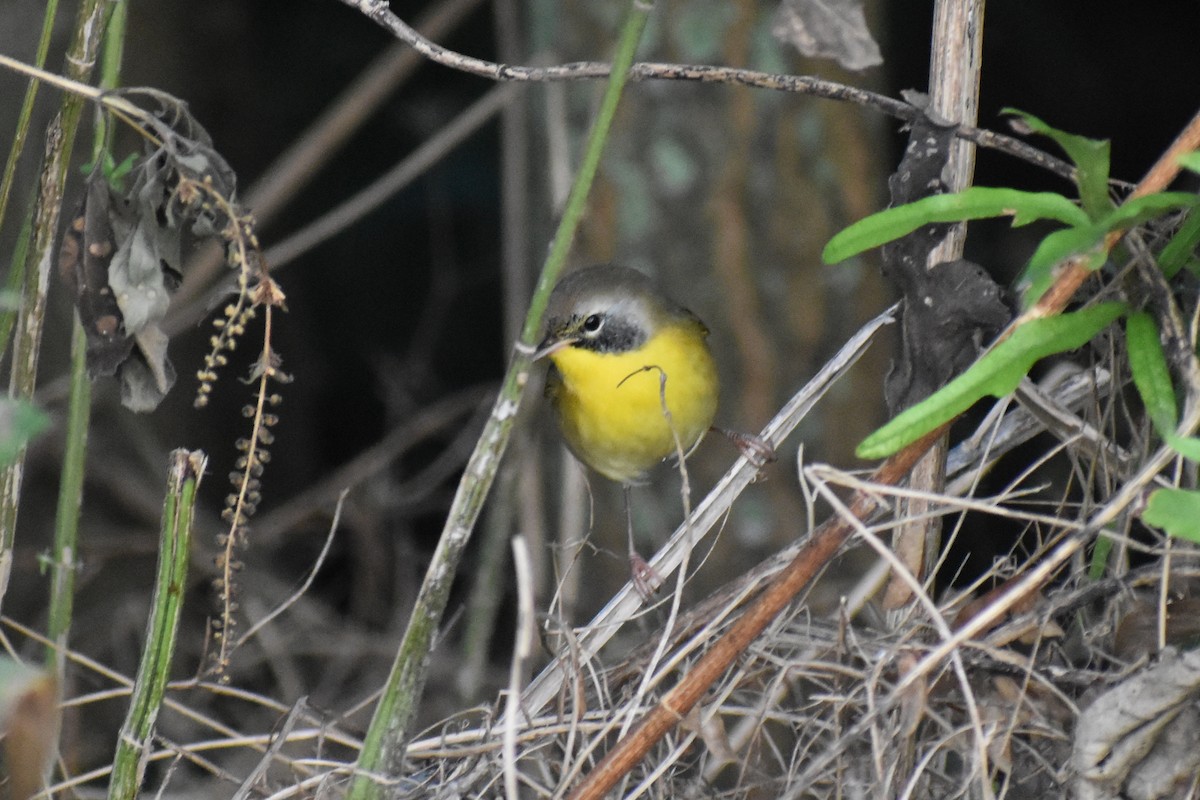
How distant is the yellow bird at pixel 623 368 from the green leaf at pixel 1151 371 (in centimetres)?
131

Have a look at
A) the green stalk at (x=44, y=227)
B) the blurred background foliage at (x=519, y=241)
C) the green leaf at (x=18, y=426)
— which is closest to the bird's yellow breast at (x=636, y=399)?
the blurred background foliage at (x=519, y=241)

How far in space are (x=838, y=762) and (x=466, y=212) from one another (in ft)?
13.0

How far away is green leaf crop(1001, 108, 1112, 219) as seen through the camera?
128 cm

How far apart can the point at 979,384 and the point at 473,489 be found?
48cm

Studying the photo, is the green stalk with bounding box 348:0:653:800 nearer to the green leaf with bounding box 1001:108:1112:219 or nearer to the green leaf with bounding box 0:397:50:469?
the green leaf with bounding box 1001:108:1112:219

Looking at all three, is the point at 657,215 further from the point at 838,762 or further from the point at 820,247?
the point at 838,762

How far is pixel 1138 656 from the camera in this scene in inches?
52.6

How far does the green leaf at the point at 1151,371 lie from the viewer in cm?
126

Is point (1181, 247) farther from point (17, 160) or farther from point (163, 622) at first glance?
point (17, 160)

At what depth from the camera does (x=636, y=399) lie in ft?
8.66

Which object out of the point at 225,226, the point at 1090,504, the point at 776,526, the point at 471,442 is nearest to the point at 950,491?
the point at 1090,504

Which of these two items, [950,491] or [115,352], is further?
[950,491]

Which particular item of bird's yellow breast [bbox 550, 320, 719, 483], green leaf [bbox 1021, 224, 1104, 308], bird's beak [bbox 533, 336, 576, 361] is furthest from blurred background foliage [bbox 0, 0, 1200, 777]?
green leaf [bbox 1021, 224, 1104, 308]

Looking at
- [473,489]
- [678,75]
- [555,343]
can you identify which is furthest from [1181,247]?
[555,343]
